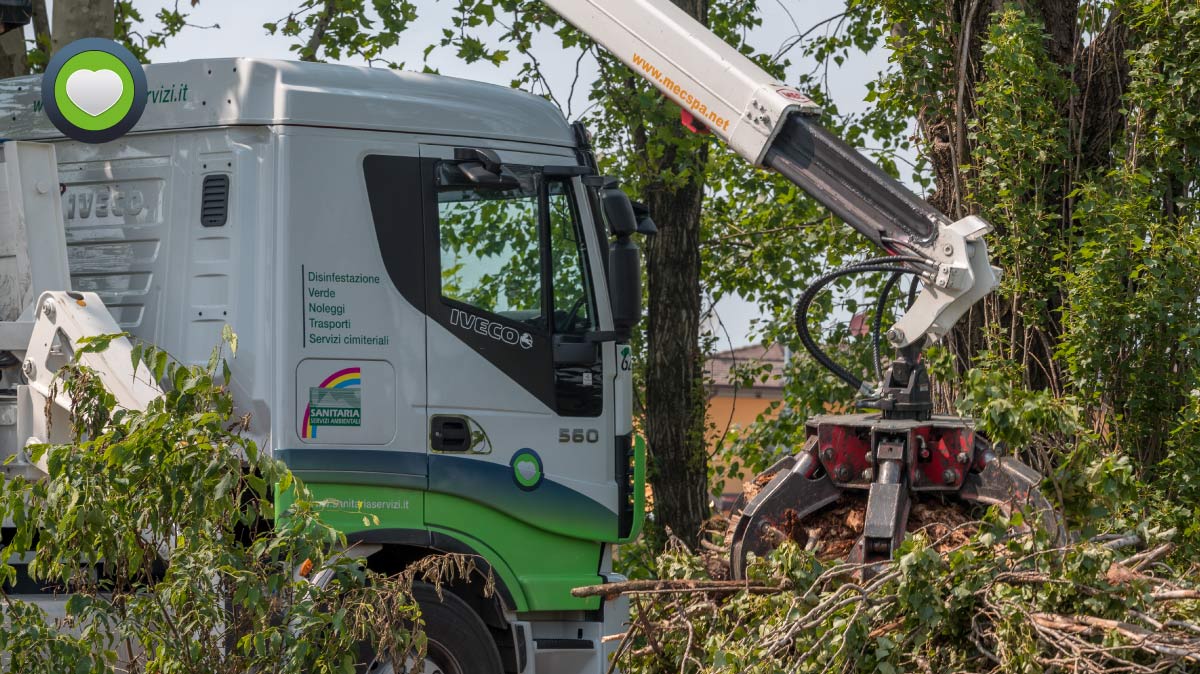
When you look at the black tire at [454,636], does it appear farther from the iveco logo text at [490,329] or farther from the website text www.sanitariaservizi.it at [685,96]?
the website text www.sanitariaservizi.it at [685,96]

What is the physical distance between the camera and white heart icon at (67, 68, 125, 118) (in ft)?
20.0

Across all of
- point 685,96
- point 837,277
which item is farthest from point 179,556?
point 685,96

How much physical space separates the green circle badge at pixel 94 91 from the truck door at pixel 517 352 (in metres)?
1.27

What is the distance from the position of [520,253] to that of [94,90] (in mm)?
1953

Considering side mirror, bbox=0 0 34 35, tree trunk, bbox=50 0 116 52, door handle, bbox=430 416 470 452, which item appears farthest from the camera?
tree trunk, bbox=50 0 116 52

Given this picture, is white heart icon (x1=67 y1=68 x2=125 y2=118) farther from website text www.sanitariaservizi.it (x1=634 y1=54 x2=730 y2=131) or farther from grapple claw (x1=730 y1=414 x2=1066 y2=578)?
grapple claw (x1=730 y1=414 x2=1066 y2=578)

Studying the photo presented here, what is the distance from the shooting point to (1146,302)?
23.5ft

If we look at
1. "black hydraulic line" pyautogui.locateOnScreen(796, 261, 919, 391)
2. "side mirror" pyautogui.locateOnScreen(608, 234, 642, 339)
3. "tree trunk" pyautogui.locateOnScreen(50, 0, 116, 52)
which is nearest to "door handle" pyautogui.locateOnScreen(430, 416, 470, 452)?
"side mirror" pyautogui.locateOnScreen(608, 234, 642, 339)

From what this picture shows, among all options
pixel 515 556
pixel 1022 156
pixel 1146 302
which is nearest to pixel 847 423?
pixel 515 556

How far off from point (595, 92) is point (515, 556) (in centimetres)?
660

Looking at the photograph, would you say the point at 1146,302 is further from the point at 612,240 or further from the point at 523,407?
the point at 523,407

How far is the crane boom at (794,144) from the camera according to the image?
6039mm

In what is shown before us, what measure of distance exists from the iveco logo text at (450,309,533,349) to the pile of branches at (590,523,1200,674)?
6.25 feet

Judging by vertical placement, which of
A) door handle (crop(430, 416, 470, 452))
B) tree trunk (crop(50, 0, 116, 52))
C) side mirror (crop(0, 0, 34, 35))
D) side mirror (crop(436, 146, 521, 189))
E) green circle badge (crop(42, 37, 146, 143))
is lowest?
door handle (crop(430, 416, 470, 452))
